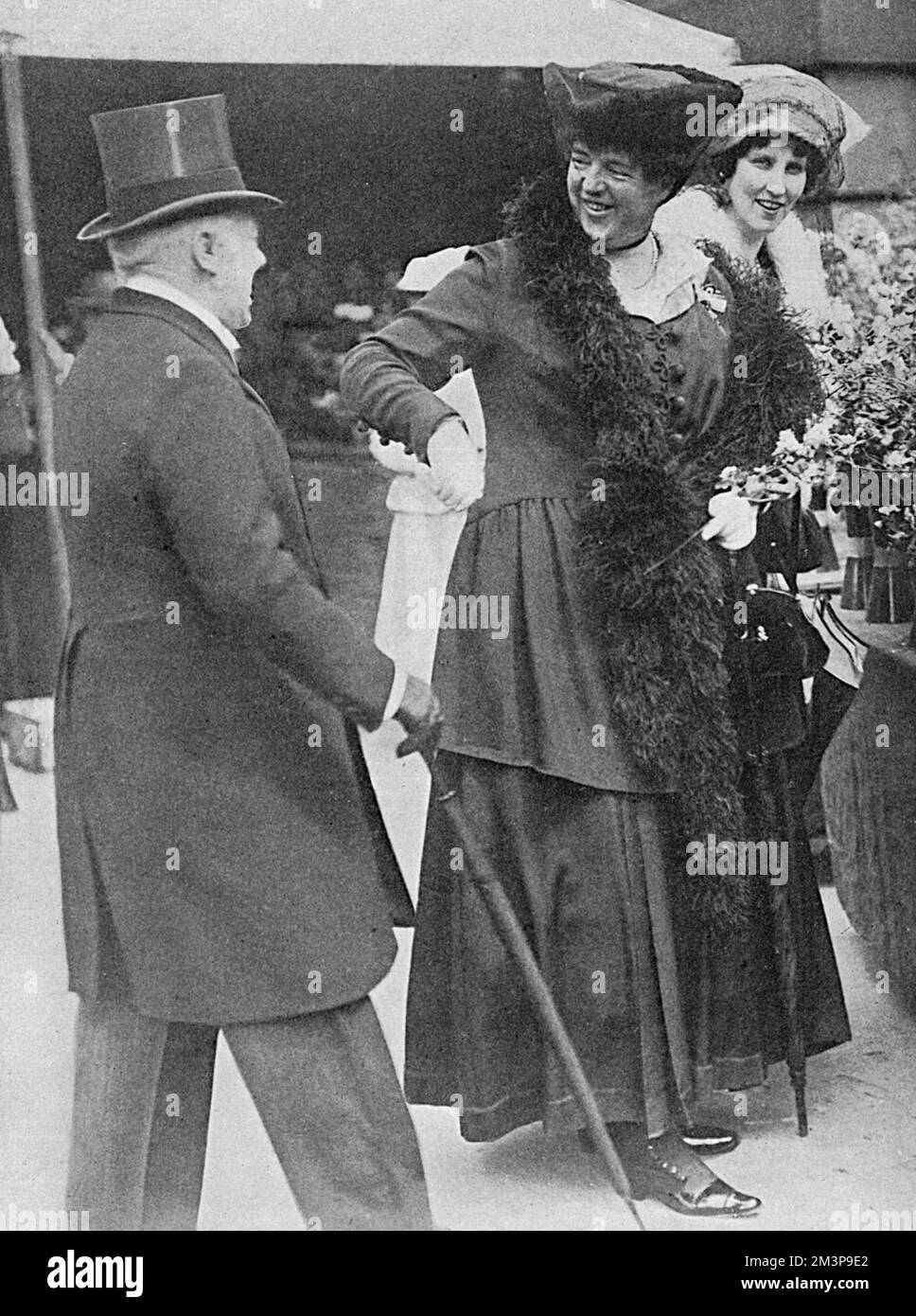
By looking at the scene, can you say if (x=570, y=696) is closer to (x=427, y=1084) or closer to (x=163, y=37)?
(x=427, y=1084)

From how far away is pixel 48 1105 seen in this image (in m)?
3.69

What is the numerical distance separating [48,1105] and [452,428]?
5.44ft

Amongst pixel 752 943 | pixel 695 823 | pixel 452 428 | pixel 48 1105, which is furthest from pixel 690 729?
pixel 48 1105

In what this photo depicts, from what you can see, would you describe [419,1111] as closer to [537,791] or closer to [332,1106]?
[332,1106]

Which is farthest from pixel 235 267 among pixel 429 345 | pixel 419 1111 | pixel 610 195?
pixel 419 1111

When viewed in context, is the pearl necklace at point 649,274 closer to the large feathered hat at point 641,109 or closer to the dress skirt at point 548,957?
the large feathered hat at point 641,109

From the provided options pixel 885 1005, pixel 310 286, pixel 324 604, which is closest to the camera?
pixel 324 604

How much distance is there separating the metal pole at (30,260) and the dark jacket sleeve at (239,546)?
15.1 inches

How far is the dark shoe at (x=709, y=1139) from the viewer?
3.68 m

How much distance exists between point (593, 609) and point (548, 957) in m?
0.72

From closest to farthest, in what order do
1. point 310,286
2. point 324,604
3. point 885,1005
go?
point 324,604
point 310,286
point 885,1005

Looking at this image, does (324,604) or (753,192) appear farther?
(753,192)

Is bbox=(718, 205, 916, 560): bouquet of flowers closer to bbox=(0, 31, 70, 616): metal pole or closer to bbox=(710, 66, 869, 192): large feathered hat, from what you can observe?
bbox=(710, 66, 869, 192): large feathered hat

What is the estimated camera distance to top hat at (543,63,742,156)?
349 cm
